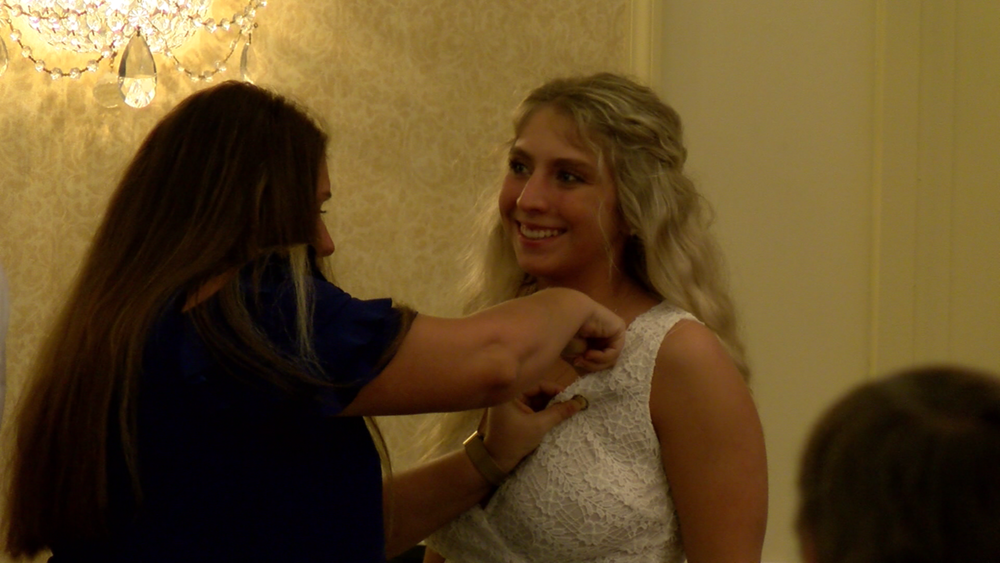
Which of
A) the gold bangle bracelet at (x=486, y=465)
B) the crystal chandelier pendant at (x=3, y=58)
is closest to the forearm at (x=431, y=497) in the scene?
the gold bangle bracelet at (x=486, y=465)

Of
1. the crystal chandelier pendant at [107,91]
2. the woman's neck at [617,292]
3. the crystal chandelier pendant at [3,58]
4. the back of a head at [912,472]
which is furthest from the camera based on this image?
the crystal chandelier pendant at [107,91]

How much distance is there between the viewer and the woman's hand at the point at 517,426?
1.56m

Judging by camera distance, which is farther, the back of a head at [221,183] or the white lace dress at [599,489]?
the white lace dress at [599,489]

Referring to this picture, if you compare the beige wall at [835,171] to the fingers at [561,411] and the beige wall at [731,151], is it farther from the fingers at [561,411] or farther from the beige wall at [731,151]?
the fingers at [561,411]

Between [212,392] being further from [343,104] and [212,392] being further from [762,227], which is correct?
[762,227]

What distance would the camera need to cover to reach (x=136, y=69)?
2.50m

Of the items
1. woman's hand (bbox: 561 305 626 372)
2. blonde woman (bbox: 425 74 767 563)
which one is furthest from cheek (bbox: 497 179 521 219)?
woman's hand (bbox: 561 305 626 372)

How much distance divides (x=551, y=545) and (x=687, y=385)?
30 centimetres

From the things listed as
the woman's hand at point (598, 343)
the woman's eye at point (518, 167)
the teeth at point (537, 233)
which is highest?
the woman's eye at point (518, 167)

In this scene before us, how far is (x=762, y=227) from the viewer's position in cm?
286

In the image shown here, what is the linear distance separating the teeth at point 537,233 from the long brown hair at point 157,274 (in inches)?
18.4

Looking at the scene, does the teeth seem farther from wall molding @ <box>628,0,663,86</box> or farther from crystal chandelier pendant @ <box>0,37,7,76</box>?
crystal chandelier pendant @ <box>0,37,7,76</box>

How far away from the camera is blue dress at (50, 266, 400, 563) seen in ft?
3.69

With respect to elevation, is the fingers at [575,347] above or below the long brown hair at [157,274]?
below
